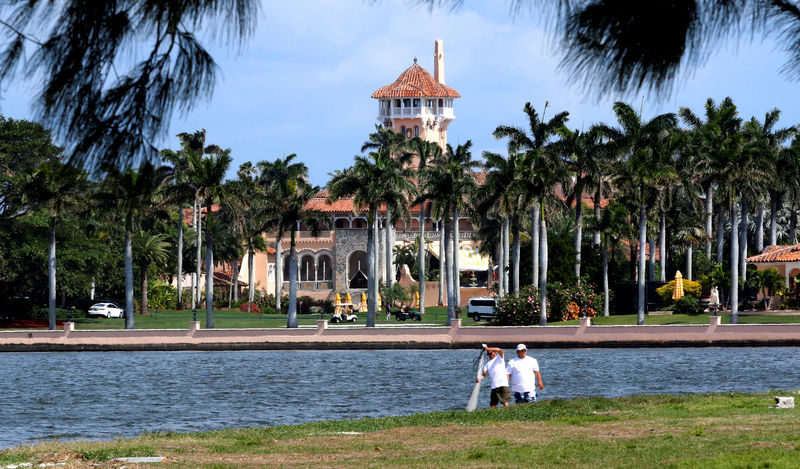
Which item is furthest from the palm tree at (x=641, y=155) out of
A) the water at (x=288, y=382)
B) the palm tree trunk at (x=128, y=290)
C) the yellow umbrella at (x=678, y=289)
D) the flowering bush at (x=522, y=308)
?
the palm tree trunk at (x=128, y=290)

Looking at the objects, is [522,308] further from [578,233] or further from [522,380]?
[522,380]

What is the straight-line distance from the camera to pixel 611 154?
2864 inches

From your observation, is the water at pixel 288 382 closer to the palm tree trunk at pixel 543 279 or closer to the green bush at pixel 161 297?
the palm tree trunk at pixel 543 279

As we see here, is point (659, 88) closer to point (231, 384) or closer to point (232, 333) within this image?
point (231, 384)

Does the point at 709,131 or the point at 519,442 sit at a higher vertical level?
the point at 709,131

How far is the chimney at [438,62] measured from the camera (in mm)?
145500

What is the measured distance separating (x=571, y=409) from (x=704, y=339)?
37.2m

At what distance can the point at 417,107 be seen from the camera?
5354 inches

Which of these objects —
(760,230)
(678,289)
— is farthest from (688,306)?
(760,230)

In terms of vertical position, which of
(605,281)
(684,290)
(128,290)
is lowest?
(684,290)

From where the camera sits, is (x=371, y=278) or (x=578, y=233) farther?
(x=371, y=278)

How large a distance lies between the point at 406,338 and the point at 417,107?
243 feet

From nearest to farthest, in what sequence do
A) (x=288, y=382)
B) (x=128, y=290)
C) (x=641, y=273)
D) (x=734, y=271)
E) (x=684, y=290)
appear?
(x=288, y=382) → (x=734, y=271) → (x=641, y=273) → (x=684, y=290) → (x=128, y=290)

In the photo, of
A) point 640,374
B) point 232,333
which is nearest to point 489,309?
point 232,333
